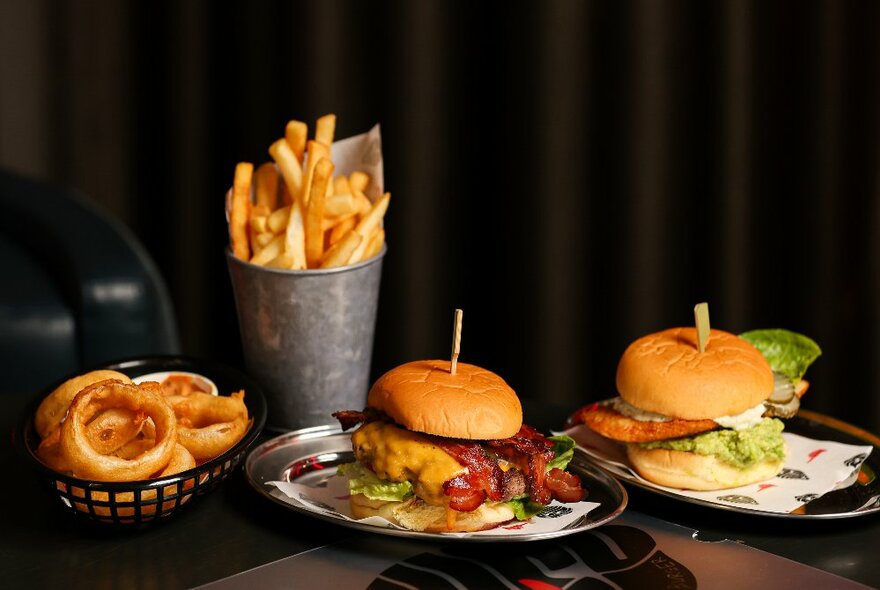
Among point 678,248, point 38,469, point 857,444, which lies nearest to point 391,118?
point 678,248

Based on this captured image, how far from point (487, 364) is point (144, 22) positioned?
1721 mm

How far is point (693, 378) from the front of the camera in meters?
1.56

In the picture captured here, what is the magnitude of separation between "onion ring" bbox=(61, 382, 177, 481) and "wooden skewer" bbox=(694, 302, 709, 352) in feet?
2.52

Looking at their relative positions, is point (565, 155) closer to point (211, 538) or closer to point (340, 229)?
point (340, 229)

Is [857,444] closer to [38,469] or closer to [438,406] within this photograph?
[438,406]

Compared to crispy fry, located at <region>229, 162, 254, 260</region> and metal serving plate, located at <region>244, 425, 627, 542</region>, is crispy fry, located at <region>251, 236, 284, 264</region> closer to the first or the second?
crispy fry, located at <region>229, 162, 254, 260</region>

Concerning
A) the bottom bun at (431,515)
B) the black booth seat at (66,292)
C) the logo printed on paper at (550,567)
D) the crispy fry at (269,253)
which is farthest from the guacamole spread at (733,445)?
the black booth seat at (66,292)

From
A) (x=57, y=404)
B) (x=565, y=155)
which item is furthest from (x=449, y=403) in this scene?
(x=565, y=155)

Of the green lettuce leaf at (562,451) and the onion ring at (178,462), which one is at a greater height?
the onion ring at (178,462)

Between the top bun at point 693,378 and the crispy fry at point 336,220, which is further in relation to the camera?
the crispy fry at point 336,220

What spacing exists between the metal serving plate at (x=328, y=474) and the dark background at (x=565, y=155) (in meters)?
1.41

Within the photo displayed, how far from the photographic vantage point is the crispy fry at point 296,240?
170 centimetres

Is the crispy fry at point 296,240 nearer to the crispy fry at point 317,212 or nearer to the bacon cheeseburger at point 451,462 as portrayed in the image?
the crispy fry at point 317,212

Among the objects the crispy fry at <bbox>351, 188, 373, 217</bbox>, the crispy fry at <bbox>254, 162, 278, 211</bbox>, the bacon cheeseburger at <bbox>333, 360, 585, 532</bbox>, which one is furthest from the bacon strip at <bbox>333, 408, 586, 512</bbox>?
the crispy fry at <bbox>254, 162, 278, 211</bbox>
